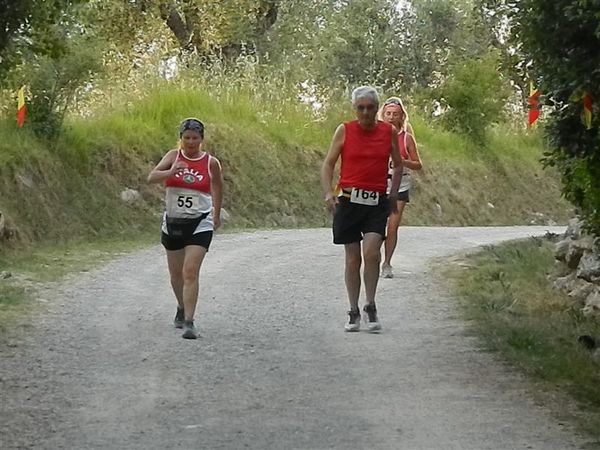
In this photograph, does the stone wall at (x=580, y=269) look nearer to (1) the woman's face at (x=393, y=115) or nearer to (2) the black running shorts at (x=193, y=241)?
(1) the woman's face at (x=393, y=115)

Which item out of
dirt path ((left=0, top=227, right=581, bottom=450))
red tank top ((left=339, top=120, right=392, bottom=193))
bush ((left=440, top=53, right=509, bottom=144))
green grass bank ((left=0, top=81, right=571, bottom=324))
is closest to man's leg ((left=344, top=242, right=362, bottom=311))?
dirt path ((left=0, top=227, right=581, bottom=450))

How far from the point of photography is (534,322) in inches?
389

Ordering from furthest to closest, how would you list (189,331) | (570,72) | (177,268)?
(177,268) < (189,331) < (570,72)

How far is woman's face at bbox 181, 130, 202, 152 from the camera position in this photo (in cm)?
911

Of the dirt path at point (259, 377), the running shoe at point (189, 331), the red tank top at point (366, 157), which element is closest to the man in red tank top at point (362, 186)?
the red tank top at point (366, 157)

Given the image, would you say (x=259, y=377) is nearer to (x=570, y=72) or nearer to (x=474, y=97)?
(x=570, y=72)

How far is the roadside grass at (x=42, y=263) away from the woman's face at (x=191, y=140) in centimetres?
216

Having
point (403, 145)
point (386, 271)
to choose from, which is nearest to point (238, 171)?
point (386, 271)

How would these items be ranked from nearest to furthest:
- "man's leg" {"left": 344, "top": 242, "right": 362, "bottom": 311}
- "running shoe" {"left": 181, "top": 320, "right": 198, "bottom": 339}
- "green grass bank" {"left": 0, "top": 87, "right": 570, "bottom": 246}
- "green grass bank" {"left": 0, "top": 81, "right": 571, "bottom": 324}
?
"running shoe" {"left": 181, "top": 320, "right": 198, "bottom": 339}
"man's leg" {"left": 344, "top": 242, "right": 362, "bottom": 311}
"green grass bank" {"left": 0, "top": 81, "right": 571, "bottom": 324}
"green grass bank" {"left": 0, "top": 87, "right": 570, "bottom": 246}

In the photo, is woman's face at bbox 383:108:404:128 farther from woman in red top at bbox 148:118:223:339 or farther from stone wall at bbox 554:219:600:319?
woman in red top at bbox 148:118:223:339

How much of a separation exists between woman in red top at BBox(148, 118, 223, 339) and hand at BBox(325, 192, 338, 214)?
96 cm

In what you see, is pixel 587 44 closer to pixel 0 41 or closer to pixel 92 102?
pixel 0 41

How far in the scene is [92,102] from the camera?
20375 mm

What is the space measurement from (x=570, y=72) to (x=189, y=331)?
3.73m
